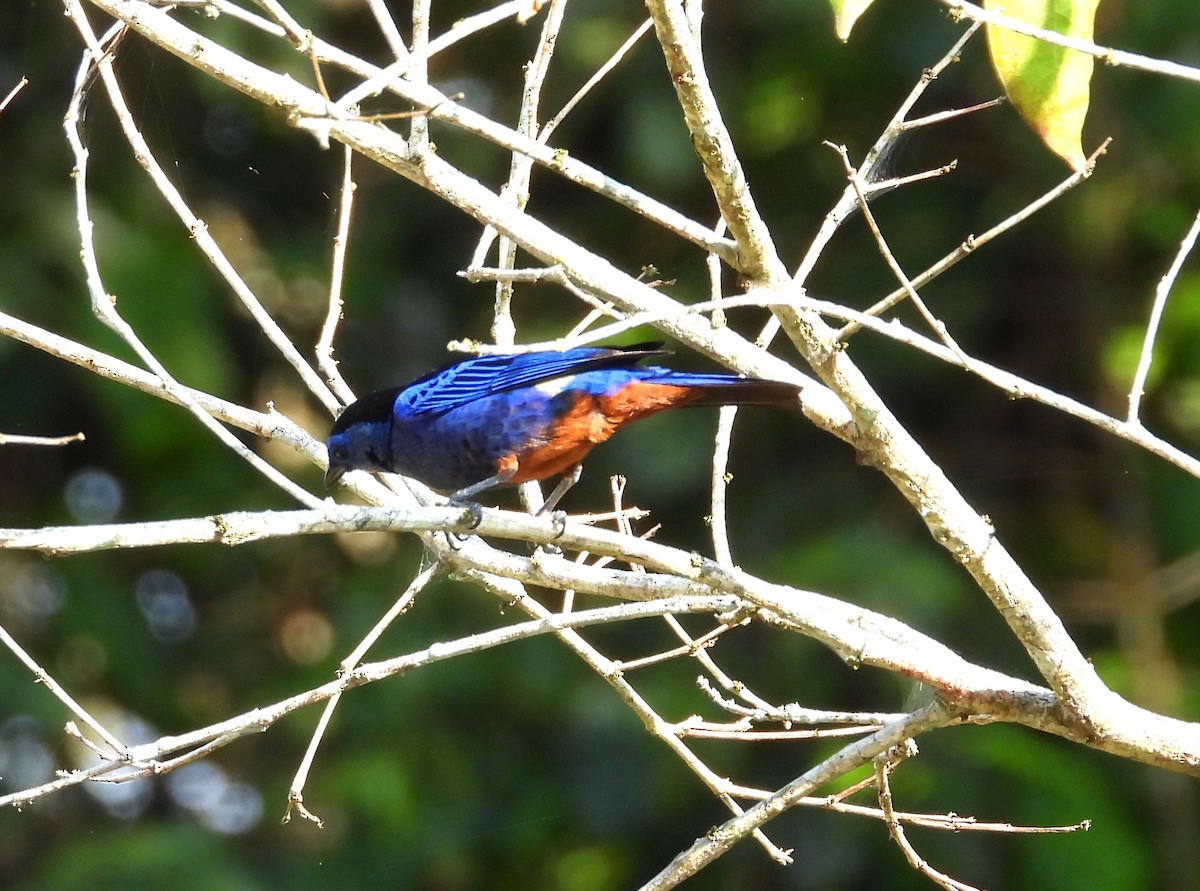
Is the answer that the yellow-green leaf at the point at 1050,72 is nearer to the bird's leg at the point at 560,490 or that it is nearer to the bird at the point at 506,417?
the bird at the point at 506,417

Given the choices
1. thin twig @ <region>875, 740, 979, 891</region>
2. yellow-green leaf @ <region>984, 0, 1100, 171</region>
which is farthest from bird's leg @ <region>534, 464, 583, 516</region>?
yellow-green leaf @ <region>984, 0, 1100, 171</region>

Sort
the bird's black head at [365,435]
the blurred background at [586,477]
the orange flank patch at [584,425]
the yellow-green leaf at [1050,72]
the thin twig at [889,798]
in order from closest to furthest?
the yellow-green leaf at [1050,72] < the thin twig at [889,798] < the orange flank patch at [584,425] < the bird's black head at [365,435] < the blurred background at [586,477]

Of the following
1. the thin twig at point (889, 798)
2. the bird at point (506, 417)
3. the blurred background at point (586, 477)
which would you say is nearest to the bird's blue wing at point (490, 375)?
the bird at point (506, 417)

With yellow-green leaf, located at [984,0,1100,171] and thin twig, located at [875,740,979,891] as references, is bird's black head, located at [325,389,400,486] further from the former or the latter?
yellow-green leaf, located at [984,0,1100,171]

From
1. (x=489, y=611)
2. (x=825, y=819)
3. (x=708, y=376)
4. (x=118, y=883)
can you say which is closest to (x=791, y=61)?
(x=489, y=611)

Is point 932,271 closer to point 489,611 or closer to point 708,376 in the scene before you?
point 708,376

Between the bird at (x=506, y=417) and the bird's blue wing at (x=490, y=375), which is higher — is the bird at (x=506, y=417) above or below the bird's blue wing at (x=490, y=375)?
below
